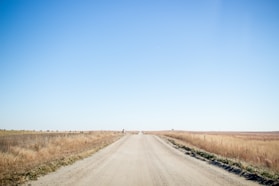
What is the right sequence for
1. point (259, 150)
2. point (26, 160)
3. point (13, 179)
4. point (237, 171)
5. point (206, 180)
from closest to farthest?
point (13, 179) → point (206, 180) → point (237, 171) → point (26, 160) → point (259, 150)

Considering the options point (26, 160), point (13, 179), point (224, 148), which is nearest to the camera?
point (13, 179)

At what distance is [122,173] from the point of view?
11.6 m

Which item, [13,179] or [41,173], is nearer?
[13,179]

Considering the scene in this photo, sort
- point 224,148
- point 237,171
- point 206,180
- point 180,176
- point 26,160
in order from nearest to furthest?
point 206,180
point 180,176
point 237,171
point 26,160
point 224,148

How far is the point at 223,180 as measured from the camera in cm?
1051

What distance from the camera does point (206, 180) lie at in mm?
10383

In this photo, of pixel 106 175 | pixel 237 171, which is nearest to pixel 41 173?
pixel 106 175

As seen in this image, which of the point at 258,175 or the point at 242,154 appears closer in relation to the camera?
the point at 258,175

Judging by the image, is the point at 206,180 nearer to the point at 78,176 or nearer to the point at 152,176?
the point at 152,176

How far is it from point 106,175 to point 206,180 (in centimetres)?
407

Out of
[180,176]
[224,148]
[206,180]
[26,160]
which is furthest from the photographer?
[224,148]

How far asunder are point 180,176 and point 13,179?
21.4ft

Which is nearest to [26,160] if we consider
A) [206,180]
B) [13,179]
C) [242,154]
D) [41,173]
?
[41,173]

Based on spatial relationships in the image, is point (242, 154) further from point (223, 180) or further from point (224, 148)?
point (223, 180)
